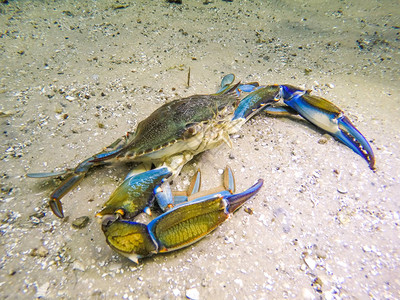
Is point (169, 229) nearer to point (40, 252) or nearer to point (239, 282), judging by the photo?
point (239, 282)

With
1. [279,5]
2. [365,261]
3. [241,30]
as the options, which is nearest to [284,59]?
[241,30]

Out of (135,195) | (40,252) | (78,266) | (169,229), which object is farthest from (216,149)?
(40,252)

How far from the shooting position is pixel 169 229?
167 centimetres

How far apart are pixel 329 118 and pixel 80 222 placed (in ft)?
9.97

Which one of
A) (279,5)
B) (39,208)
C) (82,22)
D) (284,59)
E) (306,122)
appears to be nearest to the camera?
(39,208)

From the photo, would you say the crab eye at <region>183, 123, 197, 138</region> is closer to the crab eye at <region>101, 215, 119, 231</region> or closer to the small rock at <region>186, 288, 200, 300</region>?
the crab eye at <region>101, 215, 119, 231</region>

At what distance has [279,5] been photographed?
18.7ft

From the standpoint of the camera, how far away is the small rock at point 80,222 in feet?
6.56

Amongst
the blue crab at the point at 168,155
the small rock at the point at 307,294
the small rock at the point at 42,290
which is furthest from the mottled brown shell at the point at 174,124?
the small rock at the point at 307,294

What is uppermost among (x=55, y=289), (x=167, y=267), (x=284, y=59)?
(x=284, y=59)

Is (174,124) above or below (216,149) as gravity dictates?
above

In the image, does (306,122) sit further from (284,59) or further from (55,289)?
(55,289)

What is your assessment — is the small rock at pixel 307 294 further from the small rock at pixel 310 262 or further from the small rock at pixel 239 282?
the small rock at pixel 239 282

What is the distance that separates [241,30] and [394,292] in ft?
16.7
